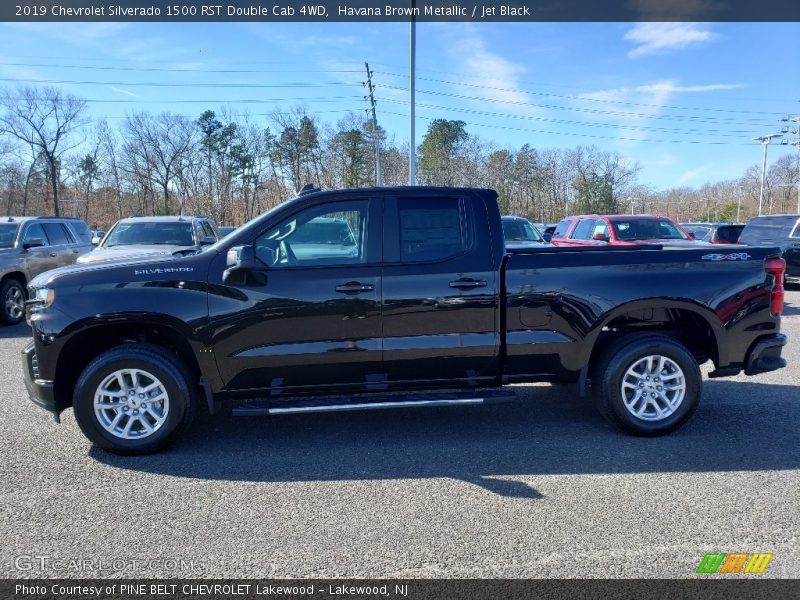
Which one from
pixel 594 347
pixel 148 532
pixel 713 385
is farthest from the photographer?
pixel 713 385

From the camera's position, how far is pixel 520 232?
46.2ft

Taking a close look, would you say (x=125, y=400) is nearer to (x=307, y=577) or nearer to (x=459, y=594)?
(x=307, y=577)

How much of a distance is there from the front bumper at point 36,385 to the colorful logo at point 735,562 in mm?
4393

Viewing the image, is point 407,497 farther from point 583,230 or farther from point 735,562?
point 583,230

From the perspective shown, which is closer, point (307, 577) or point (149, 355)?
point (307, 577)

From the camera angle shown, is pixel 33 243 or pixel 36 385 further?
pixel 33 243

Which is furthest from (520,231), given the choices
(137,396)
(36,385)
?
(36,385)

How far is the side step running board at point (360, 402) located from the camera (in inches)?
167

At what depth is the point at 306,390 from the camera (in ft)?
14.7

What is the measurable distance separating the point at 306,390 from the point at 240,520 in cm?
126

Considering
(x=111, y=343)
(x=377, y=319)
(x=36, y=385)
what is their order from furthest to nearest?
(x=111, y=343)
(x=377, y=319)
(x=36, y=385)

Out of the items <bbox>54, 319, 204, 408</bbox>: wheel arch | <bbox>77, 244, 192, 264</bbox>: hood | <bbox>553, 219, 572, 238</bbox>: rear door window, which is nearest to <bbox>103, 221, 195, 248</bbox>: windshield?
<bbox>77, 244, 192, 264</bbox>: hood

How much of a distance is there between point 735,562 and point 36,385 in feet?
15.4

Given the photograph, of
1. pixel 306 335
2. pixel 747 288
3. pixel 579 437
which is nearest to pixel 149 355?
pixel 306 335
